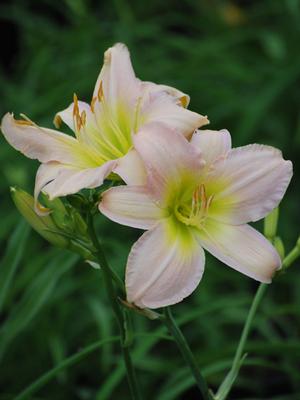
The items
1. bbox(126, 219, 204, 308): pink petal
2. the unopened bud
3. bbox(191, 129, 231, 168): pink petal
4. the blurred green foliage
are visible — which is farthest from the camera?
the blurred green foliage

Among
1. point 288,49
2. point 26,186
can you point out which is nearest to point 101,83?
point 26,186

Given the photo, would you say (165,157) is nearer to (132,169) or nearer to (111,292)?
(132,169)

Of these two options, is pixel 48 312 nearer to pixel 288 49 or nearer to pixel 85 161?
pixel 85 161

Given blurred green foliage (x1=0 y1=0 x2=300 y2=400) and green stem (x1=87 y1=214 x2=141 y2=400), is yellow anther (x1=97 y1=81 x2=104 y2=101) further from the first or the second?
blurred green foliage (x1=0 y1=0 x2=300 y2=400)

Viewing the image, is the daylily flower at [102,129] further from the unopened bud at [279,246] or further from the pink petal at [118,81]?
the unopened bud at [279,246]

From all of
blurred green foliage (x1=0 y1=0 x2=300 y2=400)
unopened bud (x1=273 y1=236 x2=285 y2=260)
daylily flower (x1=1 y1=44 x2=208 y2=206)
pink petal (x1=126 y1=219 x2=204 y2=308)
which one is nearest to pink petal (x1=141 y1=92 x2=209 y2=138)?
daylily flower (x1=1 y1=44 x2=208 y2=206)

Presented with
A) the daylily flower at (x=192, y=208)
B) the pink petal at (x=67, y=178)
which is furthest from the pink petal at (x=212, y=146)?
the pink petal at (x=67, y=178)

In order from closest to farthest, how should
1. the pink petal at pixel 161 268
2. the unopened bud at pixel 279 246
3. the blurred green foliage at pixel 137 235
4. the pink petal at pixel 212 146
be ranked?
the pink petal at pixel 161 268 < the pink petal at pixel 212 146 < the unopened bud at pixel 279 246 < the blurred green foliage at pixel 137 235
